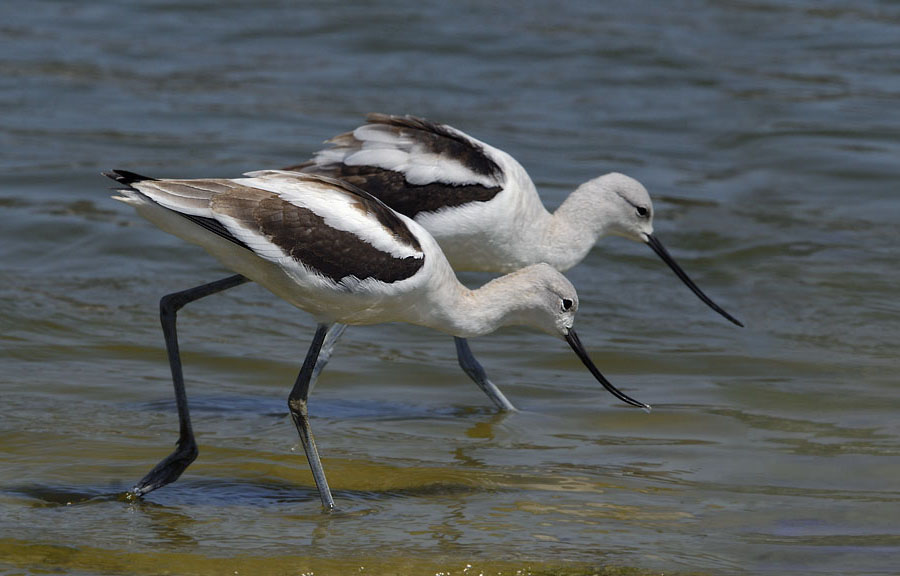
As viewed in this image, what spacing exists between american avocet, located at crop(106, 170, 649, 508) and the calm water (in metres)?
0.43

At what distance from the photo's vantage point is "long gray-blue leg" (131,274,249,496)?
5.68 meters

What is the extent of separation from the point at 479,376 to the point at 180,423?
6.21 ft

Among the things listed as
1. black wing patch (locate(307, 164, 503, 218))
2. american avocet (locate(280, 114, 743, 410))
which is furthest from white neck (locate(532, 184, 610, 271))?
black wing patch (locate(307, 164, 503, 218))

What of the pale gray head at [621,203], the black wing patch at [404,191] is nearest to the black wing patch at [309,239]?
the black wing patch at [404,191]

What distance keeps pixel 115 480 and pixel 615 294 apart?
4.19 meters

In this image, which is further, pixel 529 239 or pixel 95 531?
pixel 529 239

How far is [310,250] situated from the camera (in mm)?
5453

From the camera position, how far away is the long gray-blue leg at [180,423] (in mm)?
5680

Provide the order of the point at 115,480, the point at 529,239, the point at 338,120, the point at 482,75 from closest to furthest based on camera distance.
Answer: the point at 115,480
the point at 529,239
the point at 338,120
the point at 482,75

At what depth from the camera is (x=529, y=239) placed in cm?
743

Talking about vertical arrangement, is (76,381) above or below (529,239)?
below

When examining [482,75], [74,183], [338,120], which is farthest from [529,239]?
[482,75]

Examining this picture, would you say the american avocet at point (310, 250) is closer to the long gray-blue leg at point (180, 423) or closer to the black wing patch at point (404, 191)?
the long gray-blue leg at point (180, 423)

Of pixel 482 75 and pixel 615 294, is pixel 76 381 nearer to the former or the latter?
pixel 615 294
